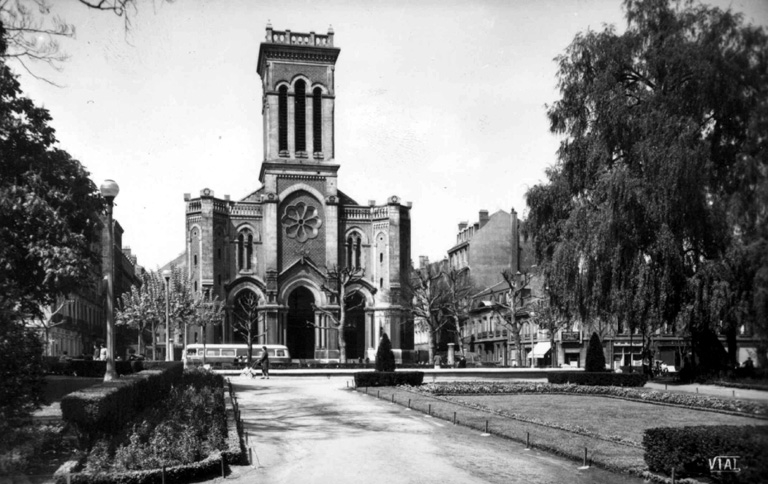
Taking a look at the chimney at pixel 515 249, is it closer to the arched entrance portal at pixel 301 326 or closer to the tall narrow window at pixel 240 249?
the arched entrance portal at pixel 301 326

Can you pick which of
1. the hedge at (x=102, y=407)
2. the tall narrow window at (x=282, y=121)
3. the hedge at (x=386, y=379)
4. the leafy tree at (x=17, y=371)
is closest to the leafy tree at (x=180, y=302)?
the tall narrow window at (x=282, y=121)

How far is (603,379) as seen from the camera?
100ft

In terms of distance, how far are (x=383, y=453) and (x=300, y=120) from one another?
57.7 metres

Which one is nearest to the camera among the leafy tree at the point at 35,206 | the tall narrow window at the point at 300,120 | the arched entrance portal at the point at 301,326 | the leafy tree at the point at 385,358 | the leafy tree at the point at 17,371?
the leafy tree at the point at 17,371

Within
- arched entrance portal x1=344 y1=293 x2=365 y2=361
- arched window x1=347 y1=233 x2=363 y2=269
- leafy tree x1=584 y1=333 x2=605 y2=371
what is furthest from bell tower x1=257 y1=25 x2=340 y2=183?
leafy tree x1=584 y1=333 x2=605 y2=371

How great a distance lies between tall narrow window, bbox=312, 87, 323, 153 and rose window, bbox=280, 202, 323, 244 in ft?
17.9

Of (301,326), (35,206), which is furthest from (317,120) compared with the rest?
(35,206)

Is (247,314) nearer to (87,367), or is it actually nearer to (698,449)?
(87,367)

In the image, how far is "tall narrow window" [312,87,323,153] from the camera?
6844cm

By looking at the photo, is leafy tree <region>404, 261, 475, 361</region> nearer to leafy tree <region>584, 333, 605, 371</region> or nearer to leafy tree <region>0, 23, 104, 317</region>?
leafy tree <region>584, 333, 605, 371</region>

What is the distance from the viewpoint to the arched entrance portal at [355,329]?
6693cm

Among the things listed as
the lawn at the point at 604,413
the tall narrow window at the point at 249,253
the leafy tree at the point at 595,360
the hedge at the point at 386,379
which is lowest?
the lawn at the point at 604,413

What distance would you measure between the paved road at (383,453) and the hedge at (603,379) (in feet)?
42.0

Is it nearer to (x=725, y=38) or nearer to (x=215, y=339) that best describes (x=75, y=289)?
(x=725, y=38)
